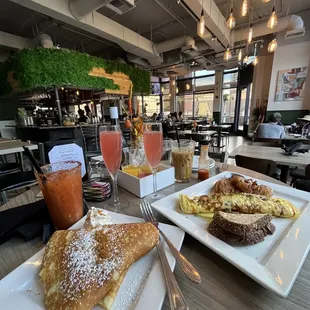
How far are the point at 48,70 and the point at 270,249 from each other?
7.01 metres

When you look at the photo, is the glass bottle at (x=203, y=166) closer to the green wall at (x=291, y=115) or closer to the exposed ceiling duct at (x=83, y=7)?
the exposed ceiling duct at (x=83, y=7)

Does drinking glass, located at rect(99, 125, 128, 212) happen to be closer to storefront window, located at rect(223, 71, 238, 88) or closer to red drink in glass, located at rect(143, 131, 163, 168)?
red drink in glass, located at rect(143, 131, 163, 168)

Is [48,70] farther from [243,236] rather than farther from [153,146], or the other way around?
[243,236]

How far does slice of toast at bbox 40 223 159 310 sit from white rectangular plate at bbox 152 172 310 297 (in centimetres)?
16

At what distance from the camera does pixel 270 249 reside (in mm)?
481

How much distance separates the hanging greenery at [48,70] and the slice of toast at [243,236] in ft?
22.4

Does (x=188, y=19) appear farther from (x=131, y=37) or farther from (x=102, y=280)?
(x=102, y=280)

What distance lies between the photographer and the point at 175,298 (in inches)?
14.0

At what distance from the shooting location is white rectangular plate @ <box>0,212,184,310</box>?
35 centimetres

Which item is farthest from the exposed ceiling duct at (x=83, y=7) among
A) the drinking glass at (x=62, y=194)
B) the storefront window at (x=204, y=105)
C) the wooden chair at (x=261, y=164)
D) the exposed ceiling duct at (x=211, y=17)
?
the storefront window at (x=204, y=105)

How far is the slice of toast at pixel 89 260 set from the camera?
1.14ft

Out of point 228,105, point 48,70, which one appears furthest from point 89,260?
point 228,105

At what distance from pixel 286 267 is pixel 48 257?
0.57 meters

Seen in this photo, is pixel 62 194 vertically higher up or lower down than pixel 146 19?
lower down
